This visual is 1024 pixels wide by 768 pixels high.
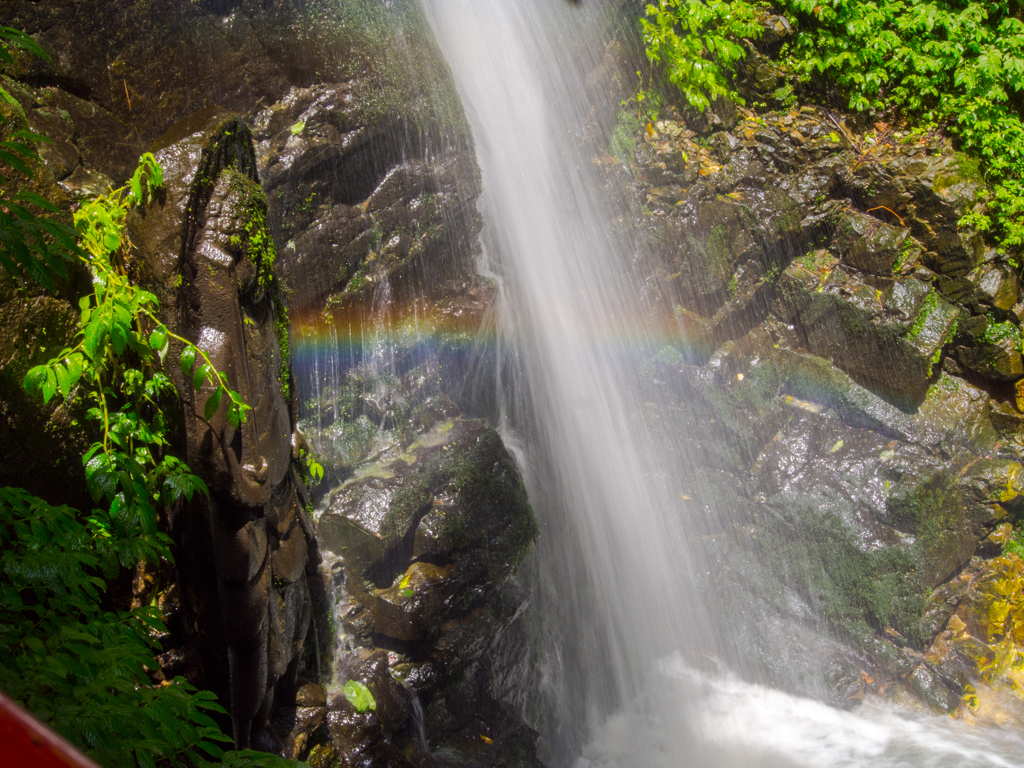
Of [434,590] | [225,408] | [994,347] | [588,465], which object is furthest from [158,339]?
[994,347]

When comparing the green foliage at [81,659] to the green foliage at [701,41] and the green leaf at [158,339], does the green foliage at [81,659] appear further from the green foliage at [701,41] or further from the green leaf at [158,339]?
the green foliage at [701,41]

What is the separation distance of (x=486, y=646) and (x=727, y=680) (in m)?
A: 3.46

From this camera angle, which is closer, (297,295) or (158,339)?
(158,339)

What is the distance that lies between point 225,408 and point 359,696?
2.95 m

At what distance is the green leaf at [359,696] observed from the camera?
4617 mm

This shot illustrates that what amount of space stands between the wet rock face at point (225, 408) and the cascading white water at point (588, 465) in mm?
3662

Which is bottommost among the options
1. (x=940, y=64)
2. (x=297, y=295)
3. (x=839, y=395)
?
(x=839, y=395)

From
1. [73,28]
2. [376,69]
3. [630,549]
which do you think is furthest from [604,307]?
[73,28]

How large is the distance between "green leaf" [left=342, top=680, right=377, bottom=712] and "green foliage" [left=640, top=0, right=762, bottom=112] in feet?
26.1

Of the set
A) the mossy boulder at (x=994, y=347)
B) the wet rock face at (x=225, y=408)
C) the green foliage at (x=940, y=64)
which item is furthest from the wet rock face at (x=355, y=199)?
the mossy boulder at (x=994, y=347)

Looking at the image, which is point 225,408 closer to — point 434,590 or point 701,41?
point 434,590

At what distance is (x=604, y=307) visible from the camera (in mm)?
8203

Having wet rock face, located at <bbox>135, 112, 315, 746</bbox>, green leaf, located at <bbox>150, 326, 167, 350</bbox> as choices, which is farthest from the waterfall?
green leaf, located at <bbox>150, 326, 167, 350</bbox>

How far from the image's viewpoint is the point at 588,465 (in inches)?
293
